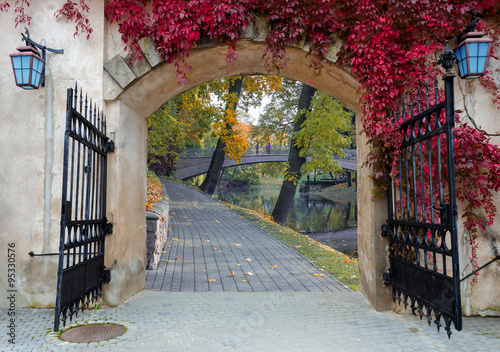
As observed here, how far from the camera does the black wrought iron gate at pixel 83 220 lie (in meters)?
3.65

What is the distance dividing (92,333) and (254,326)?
1.57m

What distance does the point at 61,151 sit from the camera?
15.5 feet

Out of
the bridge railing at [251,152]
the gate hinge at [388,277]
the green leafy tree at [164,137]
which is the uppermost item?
the bridge railing at [251,152]

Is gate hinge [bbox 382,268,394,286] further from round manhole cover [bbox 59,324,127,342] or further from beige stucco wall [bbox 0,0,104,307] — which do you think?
beige stucco wall [bbox 0,0,104,307]

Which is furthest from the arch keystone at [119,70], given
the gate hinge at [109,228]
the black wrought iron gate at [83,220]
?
the gate hinge at [109,228]

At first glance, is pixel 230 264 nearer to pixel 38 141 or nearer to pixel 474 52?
pixel 38 141

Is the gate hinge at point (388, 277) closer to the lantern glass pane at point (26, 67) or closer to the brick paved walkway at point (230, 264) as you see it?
the brick paved walkway at point (230, 264)

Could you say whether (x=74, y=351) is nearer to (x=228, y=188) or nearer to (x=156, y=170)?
(x=156, y=170)

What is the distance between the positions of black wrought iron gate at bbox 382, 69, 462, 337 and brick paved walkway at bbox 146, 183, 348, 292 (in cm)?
158

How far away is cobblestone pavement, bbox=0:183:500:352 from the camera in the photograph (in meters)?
3.49

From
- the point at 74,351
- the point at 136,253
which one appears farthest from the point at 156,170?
the point at 74,351

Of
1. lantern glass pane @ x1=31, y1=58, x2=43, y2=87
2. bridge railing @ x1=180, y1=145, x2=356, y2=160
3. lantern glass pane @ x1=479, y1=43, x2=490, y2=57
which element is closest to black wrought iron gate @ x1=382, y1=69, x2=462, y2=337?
lantern glass pane @ x1=479, y1=43, x2=490, y2=57

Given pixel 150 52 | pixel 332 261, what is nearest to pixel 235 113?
pixel 332 261

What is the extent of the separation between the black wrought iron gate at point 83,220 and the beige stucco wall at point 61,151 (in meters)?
0.13
